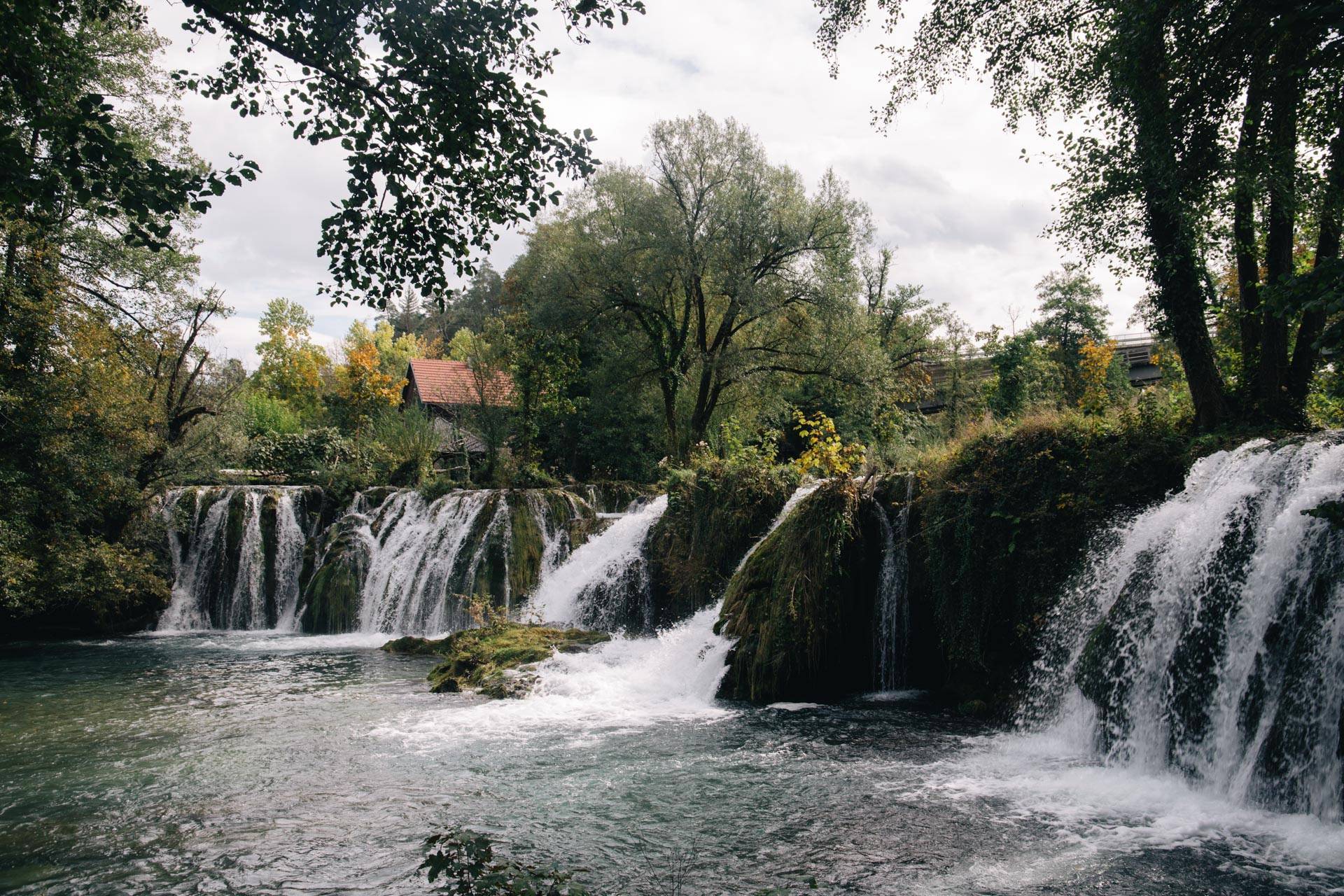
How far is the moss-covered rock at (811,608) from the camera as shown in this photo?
10.2 meters

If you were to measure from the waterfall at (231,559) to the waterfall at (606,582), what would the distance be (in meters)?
6.84

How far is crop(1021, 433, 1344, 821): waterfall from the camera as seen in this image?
5840 mm

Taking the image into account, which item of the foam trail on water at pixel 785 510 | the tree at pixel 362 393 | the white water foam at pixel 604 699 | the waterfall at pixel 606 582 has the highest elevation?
the tree at pixel 362 393

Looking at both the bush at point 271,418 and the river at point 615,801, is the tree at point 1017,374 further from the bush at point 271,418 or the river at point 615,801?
the bush at point 271,418

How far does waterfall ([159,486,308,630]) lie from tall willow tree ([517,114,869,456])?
10.8 meters

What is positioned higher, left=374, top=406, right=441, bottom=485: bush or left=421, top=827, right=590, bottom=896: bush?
left=374, top=406, right=441, bottom=485: bush

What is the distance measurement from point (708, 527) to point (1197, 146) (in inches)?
333

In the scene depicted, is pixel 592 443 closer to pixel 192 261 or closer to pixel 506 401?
pixel 506 401

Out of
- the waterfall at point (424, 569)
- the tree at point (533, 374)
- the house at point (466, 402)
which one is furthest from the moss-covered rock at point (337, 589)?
the tree at point (533, 374)

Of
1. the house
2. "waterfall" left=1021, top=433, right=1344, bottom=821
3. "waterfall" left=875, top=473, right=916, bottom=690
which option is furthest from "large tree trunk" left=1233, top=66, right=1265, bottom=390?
the house

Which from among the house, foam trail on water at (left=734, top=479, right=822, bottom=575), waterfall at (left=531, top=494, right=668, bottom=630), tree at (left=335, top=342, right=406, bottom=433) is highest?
tree at (left=335, top=342, right=406, bottom=433)

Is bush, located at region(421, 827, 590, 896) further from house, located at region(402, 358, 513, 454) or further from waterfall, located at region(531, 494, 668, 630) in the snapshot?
house, located at region(402, 358, 513, 454)

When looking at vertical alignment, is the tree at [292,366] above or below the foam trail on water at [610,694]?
above

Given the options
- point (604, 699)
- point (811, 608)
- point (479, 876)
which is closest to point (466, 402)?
point (604, 699)
